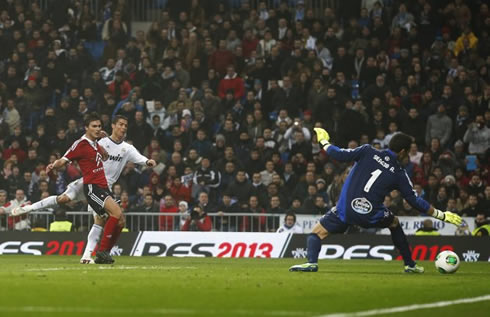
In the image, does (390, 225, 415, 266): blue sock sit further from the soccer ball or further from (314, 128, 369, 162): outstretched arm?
(314, 128, 369, 162): outstretched arm

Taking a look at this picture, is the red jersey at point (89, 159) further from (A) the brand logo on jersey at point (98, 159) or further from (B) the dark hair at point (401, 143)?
Answer: (B) the dark hair at point (401, 143)

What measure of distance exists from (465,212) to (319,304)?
15.3m

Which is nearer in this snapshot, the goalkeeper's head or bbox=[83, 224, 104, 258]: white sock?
the goalkeeper's head

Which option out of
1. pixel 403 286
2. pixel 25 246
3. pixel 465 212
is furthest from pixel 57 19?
pixel 403 286

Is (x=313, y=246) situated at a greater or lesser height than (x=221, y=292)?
lesser

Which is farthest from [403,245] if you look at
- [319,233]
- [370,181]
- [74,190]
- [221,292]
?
[74,190]

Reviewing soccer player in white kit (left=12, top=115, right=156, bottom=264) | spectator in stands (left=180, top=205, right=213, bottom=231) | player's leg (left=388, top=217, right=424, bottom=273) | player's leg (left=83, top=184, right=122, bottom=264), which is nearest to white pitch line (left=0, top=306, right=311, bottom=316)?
player's leg (left=388, top=217, right=424, bottom=273)

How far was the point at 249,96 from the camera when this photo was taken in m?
28.5

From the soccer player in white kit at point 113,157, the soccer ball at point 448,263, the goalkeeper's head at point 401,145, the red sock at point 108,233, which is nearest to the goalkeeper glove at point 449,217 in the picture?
the soccer ball at point 448,263

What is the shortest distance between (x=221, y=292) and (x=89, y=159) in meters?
6.90

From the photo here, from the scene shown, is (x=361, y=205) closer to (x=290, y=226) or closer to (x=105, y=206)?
(x=105, y=206)

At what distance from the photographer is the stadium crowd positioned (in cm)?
2641

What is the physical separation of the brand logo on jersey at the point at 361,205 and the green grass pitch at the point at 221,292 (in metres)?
0.91

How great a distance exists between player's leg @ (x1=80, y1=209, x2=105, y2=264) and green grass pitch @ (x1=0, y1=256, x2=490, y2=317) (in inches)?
81.7
